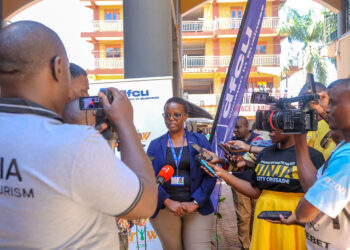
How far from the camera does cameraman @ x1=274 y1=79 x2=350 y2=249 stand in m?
1.79

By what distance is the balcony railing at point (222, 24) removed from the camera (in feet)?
110

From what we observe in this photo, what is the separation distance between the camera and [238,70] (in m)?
4.49

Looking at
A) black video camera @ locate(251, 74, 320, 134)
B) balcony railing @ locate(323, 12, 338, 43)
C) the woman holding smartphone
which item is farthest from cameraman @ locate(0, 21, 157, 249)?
balcony railing @ locate(323, 12, 338, 43)

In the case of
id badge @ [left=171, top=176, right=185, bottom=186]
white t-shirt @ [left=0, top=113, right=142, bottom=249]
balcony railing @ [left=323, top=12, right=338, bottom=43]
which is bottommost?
id badge @ [left=171, top=176, right=185, bottom=186]

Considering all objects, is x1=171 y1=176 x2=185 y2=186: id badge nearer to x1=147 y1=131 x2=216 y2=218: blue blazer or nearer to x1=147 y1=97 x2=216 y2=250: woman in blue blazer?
x1=147 y1=97 x2=216 y2=250: woman in blue blazer

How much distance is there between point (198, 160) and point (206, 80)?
107 ft

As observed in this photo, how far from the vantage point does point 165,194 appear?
376 centimetres

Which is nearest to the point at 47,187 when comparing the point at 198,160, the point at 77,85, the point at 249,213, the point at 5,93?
the point at 5,93

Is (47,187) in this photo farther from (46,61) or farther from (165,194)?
(165,194)

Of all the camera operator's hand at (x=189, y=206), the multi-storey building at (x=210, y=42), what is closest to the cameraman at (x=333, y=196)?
the camera operator's hand at (x=189, y=206)

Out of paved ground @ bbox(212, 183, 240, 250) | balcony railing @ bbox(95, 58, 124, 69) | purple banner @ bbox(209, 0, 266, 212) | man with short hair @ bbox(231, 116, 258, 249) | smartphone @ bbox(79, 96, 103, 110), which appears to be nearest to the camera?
smartphone @ bbox(79, 96, 103, 110)

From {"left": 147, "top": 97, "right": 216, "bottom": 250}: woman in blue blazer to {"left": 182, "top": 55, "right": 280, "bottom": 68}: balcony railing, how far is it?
30.1 meters

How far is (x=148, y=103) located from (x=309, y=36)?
32988 mm

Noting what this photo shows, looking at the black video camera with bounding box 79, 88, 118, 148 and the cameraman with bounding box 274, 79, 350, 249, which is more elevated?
the black video camera with bounding box 79, 88, 118, 148
